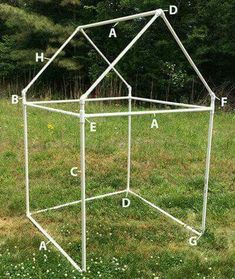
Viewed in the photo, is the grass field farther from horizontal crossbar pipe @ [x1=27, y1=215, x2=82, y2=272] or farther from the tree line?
the tree line

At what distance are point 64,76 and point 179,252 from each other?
1398 cm

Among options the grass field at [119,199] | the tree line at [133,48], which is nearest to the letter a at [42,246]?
the grass field at [119,199]

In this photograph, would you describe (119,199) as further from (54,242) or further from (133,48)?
(133,48)

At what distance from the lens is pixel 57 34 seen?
49.9 ft

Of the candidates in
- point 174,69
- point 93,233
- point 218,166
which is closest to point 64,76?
point 174,69

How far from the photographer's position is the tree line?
1296 cm

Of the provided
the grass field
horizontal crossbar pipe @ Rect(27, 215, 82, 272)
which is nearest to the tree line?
the grass field

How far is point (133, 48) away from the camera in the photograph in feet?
45.4

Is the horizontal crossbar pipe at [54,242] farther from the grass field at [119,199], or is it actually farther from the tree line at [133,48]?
the tree line at [133,48]

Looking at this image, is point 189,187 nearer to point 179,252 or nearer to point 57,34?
point 179,252

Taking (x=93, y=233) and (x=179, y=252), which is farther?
(x=93, y=233)

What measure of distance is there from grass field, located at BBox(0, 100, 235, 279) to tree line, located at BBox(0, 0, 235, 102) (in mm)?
3557

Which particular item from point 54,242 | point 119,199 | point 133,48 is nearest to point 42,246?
point 54,242

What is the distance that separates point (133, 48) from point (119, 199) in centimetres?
968
